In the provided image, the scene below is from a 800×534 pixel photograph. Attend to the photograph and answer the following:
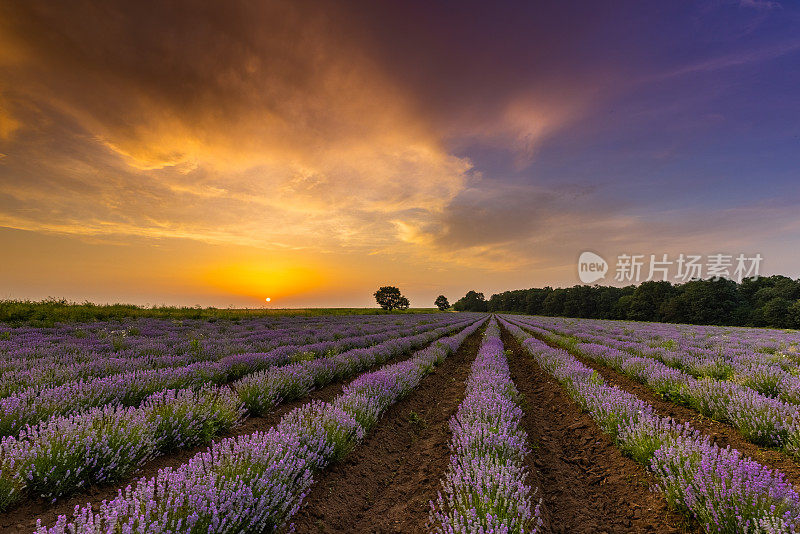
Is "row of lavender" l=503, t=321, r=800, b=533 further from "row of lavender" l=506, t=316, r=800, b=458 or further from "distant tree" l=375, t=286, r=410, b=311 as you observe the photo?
"distant tree" l=375, t=286, r=410, b=311

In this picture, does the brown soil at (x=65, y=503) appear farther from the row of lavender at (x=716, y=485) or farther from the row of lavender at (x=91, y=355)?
the row of lavender at (x=716, y=485)

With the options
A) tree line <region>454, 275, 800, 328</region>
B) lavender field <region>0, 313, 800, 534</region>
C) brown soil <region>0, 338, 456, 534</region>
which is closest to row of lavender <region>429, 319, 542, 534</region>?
lavender field <region>0, 313, 800, 534</region>

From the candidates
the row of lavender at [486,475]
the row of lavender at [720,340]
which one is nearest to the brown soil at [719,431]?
the row of lavender at [486,475]

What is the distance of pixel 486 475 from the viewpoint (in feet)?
8.63

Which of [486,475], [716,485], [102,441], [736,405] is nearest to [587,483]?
[716,485]

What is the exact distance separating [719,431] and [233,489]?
6.03 meters

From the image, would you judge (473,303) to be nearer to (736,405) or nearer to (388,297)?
(388,297)

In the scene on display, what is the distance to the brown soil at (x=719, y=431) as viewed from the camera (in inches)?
135

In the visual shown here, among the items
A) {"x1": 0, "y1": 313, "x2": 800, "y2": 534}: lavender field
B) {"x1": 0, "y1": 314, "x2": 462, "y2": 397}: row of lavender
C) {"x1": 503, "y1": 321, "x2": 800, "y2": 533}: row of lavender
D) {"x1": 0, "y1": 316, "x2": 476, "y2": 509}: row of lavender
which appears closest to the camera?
{"x1": 503, "y1": 321, "x2": 800, "y2": 533}: row of lavender

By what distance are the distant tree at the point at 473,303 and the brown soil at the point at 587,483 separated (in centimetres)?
13973

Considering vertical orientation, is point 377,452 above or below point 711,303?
below

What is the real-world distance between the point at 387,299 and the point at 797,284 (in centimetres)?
7523

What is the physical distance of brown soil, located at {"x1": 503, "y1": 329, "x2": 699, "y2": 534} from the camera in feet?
9.26

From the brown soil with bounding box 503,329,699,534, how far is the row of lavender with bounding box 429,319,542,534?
11.5 inches
